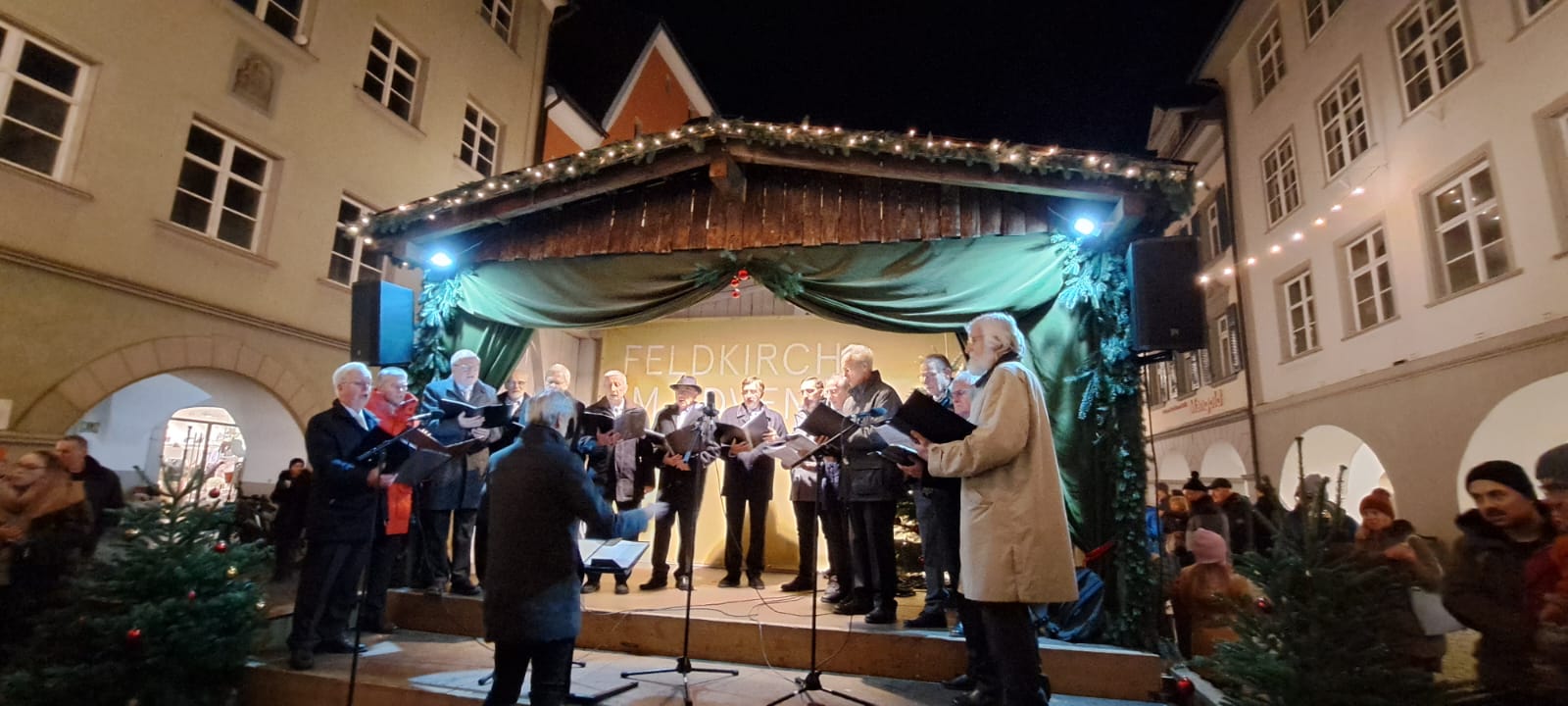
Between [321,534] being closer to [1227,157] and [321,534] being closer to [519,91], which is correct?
[519,91]

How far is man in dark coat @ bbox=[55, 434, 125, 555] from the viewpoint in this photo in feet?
19.4

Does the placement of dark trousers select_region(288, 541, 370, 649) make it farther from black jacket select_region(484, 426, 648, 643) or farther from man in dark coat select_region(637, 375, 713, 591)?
man in dark coat select_region(637, 375, 713, 591)

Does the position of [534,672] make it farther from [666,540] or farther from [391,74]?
[391,74]

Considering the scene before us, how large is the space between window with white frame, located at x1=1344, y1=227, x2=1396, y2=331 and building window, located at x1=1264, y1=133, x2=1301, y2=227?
1.96 meters

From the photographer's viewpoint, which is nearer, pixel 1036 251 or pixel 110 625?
pixel 110 625

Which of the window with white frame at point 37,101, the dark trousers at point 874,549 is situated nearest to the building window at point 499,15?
the window with white frame at point 37,101

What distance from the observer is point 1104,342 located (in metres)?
5.14

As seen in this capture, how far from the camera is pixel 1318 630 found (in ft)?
9.57

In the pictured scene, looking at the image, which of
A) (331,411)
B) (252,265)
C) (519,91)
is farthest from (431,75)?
(331,411)

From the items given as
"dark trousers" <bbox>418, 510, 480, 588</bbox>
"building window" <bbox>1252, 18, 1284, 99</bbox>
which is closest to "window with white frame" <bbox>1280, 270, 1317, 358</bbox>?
"building window" <bbox>1252, 18, 1284, 99</bbox>

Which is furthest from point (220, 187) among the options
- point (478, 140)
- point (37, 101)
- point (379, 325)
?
point (379, 325)

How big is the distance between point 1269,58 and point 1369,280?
20.8 feet

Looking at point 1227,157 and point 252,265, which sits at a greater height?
point 1227,157

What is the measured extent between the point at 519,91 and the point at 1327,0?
1602cm
